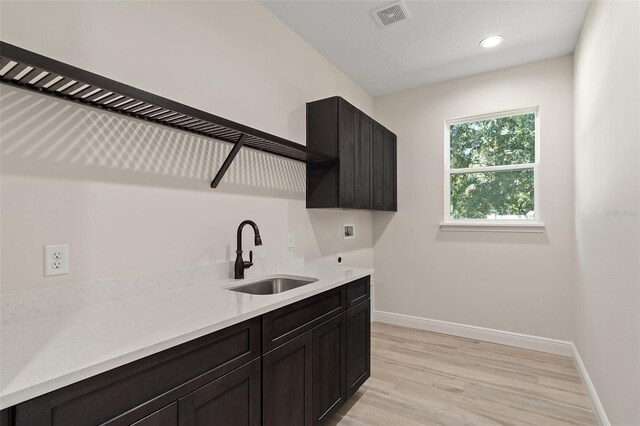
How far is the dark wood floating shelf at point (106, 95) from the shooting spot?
1.00 meters

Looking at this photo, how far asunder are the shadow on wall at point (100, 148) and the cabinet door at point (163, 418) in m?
0.97

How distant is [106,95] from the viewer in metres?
1.29

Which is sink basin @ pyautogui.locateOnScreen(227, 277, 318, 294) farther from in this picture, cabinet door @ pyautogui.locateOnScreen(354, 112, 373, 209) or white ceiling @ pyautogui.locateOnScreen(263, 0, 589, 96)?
white ceiling @ pyautogui.locateOnScreen(263, 0, 589, 96)

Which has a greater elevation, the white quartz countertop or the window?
the window

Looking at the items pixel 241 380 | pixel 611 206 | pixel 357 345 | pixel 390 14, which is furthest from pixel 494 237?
pixel 241 380

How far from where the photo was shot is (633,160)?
141cm

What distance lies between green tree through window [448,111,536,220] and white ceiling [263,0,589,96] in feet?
1.96

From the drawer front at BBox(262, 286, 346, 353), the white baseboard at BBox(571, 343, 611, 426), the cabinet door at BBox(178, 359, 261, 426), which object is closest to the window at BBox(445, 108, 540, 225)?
the white baseboard at BBox(571, 343, 611, 426)

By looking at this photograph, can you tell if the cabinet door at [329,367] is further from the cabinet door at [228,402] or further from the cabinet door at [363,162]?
the cabinet door at [363,162]

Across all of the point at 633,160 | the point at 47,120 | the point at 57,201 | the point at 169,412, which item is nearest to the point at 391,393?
the point at 169,412

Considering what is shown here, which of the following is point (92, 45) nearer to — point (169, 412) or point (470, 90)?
point (169, 412)

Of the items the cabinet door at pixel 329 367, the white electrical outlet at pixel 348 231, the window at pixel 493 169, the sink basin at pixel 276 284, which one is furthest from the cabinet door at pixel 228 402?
the window at pixel 493 169

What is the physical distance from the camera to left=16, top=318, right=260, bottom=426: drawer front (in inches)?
31.0

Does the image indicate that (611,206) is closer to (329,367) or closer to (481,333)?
(329,367)
